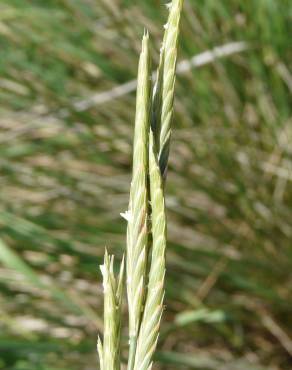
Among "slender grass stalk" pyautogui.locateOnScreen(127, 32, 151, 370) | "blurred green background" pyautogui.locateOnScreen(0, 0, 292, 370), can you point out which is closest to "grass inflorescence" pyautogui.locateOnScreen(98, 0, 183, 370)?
"slender grass stalk" pyautogui.locateOnScreen(127, 32, 151, 370)

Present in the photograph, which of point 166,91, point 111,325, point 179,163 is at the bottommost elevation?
point 111,325

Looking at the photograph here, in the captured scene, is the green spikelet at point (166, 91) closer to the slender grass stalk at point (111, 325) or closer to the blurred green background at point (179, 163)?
the slender grass stalk at point (111, 325)

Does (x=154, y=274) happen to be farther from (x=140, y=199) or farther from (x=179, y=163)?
(x=179, y=163)

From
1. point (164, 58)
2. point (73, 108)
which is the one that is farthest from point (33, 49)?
point (164, 58)

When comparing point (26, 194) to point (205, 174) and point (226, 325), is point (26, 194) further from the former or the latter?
point (226, 325)

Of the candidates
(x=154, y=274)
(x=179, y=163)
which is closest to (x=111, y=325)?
(x=154, y=274)

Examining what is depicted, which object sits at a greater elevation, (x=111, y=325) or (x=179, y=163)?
(x=179, y=163)

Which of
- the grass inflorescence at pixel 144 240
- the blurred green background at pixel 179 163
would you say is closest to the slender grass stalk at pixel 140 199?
the grass inflorescence at pixel 144 240
